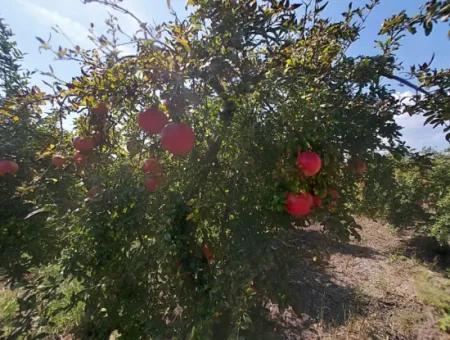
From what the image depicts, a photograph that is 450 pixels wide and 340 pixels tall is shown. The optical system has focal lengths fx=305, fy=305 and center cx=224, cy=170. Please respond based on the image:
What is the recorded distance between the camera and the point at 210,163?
1.38 metres

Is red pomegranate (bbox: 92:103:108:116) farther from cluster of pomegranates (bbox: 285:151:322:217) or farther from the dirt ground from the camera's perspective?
the dirt ground

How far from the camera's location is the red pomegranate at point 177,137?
125 centimetres

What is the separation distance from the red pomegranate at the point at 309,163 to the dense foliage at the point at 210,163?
1 cm

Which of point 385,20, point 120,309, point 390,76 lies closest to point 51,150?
point 120,309

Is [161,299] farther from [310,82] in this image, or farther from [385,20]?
[385,20]

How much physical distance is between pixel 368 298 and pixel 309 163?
13.4 ft

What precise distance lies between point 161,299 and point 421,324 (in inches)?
151

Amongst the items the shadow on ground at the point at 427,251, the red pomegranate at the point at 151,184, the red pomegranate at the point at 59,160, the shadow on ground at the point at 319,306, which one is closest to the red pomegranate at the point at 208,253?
the red pomegranate at the point at 151,184

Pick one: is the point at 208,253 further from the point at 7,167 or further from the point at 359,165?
the point at 7,167

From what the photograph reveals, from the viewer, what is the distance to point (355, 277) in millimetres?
5125

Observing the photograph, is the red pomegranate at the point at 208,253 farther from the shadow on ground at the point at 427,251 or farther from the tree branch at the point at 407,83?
the shadow on ground at the point at 427,251

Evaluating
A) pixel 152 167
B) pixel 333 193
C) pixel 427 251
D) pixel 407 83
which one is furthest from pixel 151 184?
pixel 427 251

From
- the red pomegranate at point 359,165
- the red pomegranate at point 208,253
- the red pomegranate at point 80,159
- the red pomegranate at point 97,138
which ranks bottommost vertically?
the red pomegranate at point 208,253

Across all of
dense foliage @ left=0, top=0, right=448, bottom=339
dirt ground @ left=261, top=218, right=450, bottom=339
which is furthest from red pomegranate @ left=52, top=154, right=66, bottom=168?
dirt ground @ left=261, top=218, right=450, bottom=339
